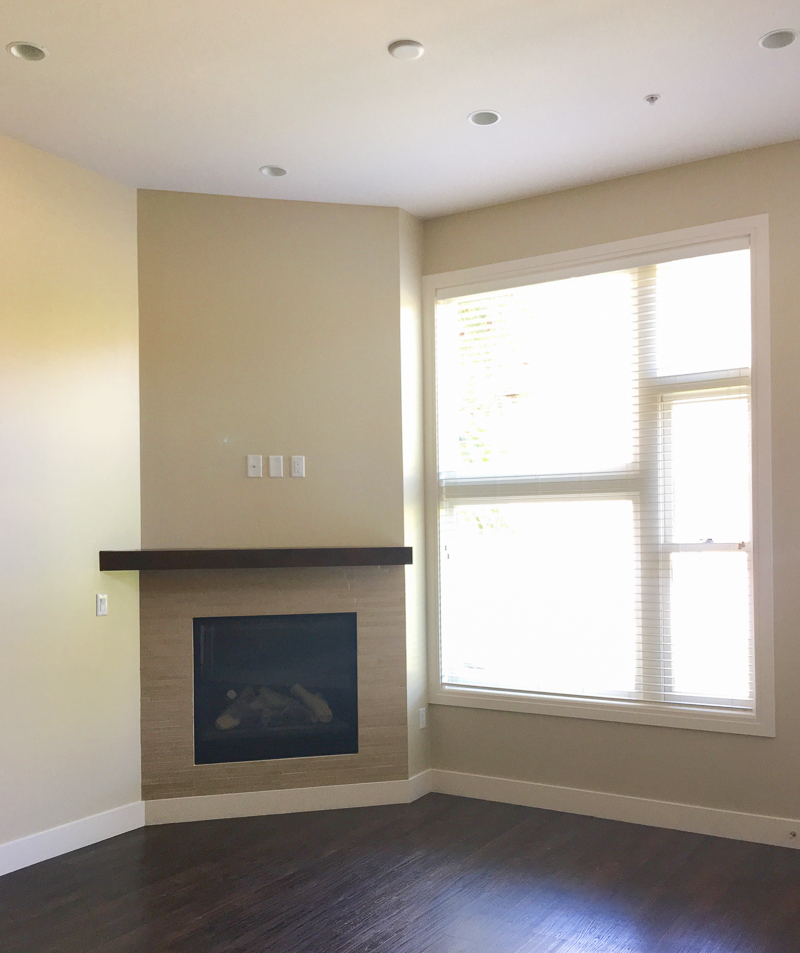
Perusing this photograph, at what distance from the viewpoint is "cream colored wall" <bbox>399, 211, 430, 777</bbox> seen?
14.6 feet

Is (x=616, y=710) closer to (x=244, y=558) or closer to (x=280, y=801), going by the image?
(x=280, y=801)

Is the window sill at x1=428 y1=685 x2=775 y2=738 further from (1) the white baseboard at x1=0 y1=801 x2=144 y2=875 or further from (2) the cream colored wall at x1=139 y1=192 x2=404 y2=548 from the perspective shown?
(1) the white baseboard at x1=0 y1=801 x2=144 y2=875

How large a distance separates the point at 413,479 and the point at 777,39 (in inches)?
98.9

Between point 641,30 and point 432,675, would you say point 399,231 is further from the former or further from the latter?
point 432,675

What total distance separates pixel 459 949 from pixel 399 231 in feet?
10.8

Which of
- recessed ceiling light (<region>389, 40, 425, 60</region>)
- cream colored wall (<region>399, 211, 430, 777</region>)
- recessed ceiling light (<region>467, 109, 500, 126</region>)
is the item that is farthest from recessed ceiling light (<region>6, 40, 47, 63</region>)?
cream colored wall (<region>399, 211, 430, 777</region>)

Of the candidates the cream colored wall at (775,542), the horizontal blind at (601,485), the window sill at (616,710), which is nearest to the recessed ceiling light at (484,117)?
the cream colored wall at (775,542)

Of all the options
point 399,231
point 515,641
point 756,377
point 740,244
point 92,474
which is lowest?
point 515,641

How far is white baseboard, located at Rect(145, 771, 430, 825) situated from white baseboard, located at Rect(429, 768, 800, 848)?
30cm

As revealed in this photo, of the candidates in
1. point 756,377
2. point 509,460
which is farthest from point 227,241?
point 756,377

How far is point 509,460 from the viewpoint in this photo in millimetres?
4441

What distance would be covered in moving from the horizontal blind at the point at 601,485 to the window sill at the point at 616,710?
47 millimetres

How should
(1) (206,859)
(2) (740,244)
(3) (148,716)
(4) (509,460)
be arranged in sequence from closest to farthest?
(1) (206,859), (2) (740,244), (3) (148,716), (4) (509,460)

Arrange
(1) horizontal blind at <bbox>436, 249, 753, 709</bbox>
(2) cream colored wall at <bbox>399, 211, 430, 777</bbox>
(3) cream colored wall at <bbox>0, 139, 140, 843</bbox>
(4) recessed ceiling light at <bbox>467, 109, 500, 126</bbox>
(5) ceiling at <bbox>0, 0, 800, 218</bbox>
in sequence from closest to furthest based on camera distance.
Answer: (5) ceiling at <bbox>0, 0, 800, 218</bbox> → (4) recessed ceiling light at <bbox>467, 109, 500, 126</bbox> → (3) cream colored wall at <bbox>0, 139, 140, 843</bbox> → (1) horizontal blind at <bbox>436, 249, 753, 709</bbox> → (2) cream colored wall at <bbox>399, 211, 430, 777</bbox>
